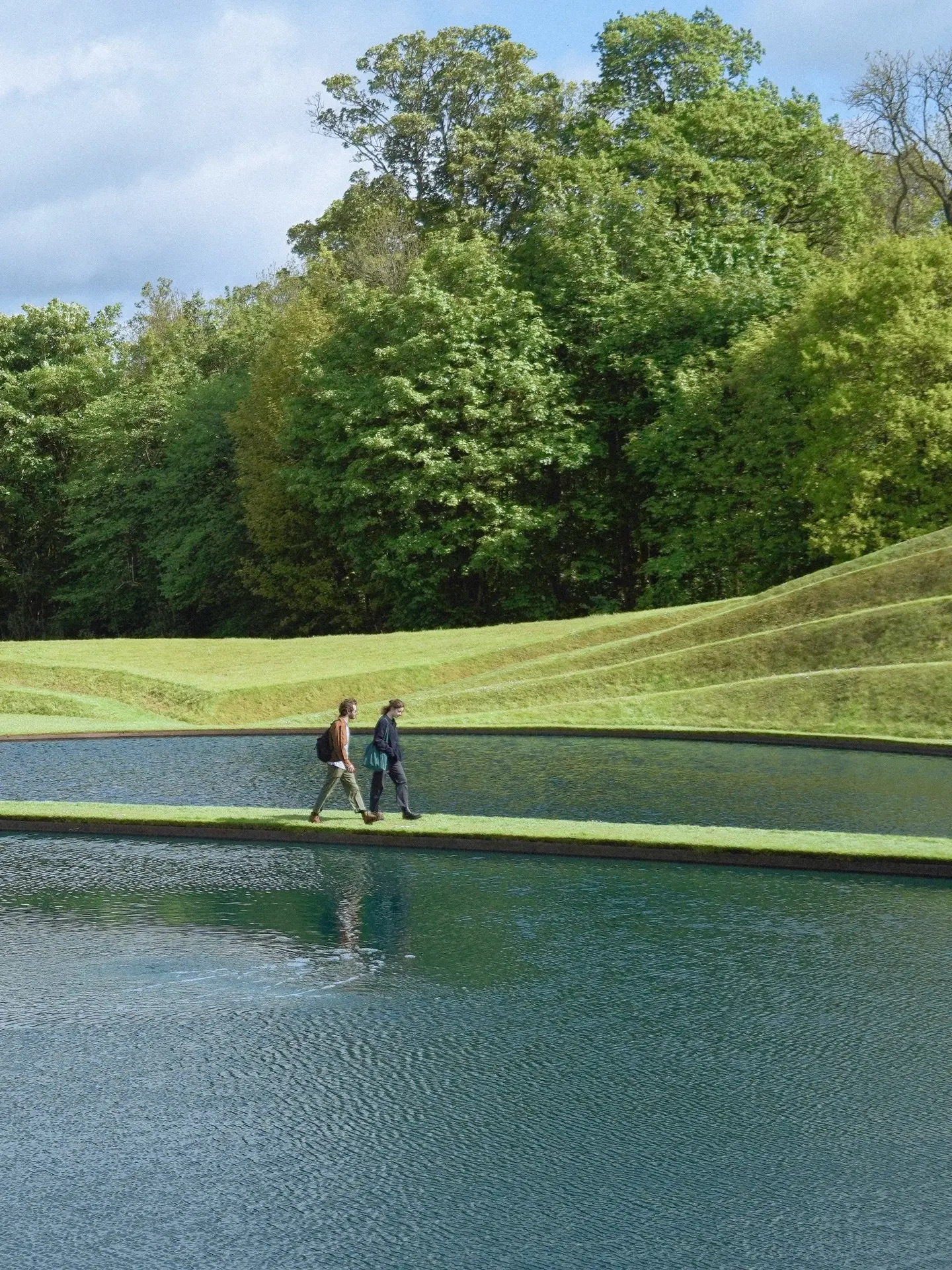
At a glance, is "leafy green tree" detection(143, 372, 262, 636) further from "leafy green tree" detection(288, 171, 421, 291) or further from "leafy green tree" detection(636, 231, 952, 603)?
"leafy green tree" detection(636, 231, 952, 603)

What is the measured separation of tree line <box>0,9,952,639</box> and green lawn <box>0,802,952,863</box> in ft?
94.5

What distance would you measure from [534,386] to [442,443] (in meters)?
3.95

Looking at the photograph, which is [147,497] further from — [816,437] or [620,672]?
[620,672]

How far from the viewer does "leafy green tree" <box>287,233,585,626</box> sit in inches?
2092

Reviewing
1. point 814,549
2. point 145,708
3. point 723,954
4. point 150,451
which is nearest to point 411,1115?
point 723,954

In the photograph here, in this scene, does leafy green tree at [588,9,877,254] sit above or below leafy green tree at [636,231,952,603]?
above

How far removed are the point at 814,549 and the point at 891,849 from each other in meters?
30.6

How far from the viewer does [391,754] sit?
1903 centimetres

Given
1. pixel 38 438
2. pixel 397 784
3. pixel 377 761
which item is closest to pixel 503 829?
pixel 397 784

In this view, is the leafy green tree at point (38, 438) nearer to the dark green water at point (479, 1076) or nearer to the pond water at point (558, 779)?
the pond water at point (558, 779)

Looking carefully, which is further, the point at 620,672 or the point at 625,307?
the point at 625,307

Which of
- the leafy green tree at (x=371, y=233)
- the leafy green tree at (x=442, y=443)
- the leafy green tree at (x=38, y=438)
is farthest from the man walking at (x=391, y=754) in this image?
the leafy green tree at (x=38, y=438)

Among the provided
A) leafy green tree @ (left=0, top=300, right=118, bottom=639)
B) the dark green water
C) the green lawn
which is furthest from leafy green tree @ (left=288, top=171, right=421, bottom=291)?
the dark green water

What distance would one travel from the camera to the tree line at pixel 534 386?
159ft
